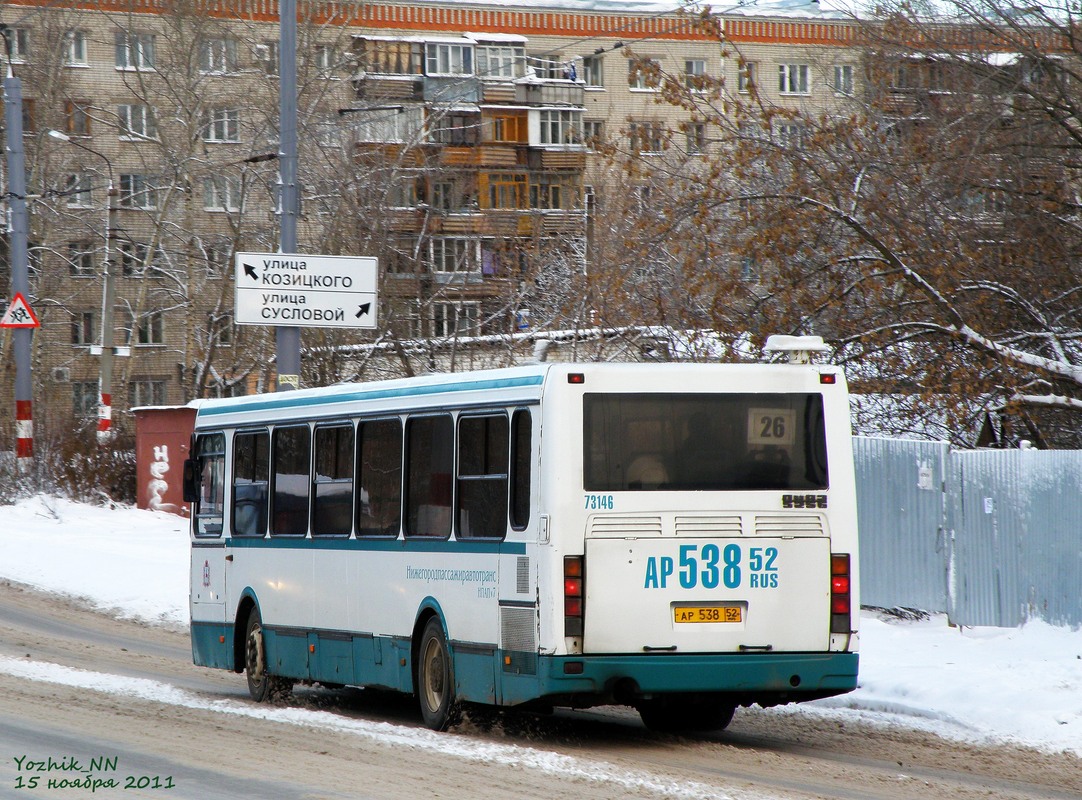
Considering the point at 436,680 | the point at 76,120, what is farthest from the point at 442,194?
the point at 76,120

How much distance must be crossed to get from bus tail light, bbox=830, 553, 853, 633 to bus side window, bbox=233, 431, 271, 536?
5.48 metres

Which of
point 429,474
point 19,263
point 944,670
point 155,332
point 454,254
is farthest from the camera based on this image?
point 155,332

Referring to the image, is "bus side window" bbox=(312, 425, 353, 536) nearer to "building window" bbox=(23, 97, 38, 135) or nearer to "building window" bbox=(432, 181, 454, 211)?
"building window" bbox=(432, 181, 454, 211)

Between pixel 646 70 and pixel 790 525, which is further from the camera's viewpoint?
pixel 646 70

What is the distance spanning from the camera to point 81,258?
2314 inches

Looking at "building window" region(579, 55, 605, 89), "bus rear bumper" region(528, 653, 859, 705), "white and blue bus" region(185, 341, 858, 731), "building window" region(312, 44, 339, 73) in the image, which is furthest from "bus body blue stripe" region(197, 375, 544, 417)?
"building window" region(579, 55, 605, 89)

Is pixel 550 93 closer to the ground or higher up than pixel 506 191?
higher up

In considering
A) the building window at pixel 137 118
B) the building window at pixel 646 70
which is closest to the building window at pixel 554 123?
the building window at pixel 137 118

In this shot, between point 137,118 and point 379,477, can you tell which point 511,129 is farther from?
point 379,477

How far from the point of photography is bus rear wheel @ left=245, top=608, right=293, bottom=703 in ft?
46.2

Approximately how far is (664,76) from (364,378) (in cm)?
1407

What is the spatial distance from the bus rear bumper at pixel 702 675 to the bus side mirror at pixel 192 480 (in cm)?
640

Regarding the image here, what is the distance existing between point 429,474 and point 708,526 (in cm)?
222

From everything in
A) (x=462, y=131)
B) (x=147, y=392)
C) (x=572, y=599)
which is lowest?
(x=572, y=599)
